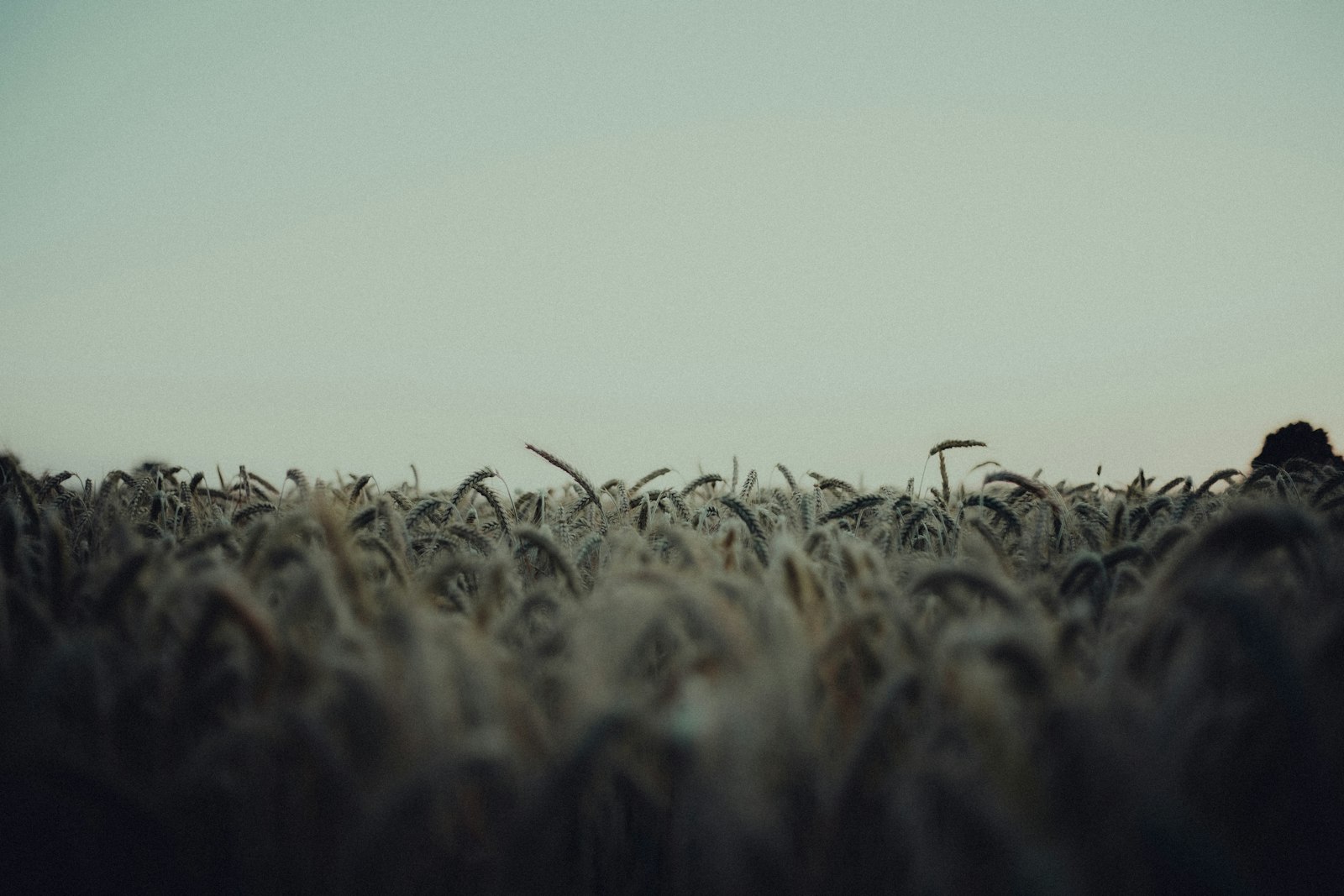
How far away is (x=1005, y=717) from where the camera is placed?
2.64 feet

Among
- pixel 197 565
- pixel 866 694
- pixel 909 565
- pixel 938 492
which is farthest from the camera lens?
pixel 938 492

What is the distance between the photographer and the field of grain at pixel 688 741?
0.78 meters

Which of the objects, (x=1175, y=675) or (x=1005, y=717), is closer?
(x=1005, y=717)

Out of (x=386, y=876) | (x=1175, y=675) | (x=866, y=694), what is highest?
(x=1175, y=675)

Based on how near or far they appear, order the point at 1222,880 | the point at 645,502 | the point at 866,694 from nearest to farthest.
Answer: the point at 1222,880
the point at 866,694
the point at 645,502

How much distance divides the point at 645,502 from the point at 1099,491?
442cm

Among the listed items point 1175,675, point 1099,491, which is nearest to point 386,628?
point 1175,675

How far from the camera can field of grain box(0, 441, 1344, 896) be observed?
0.78m

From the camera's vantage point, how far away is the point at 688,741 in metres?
0.74

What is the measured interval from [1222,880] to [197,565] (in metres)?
1.86

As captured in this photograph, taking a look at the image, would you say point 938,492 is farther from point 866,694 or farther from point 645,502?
point 866,694

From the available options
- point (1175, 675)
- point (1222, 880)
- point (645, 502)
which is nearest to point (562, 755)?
point (1222, 880)

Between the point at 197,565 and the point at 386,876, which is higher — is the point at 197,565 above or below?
above

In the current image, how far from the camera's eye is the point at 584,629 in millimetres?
1096
